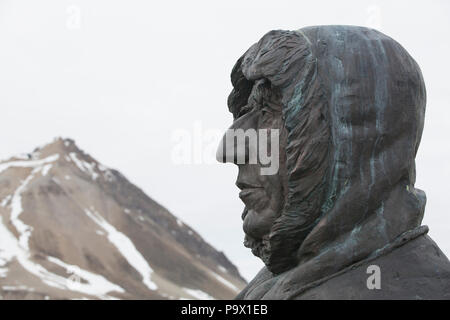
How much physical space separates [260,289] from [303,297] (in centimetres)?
47

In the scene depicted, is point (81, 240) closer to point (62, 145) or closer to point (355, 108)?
point (62, 145)

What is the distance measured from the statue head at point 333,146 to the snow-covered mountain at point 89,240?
4834 centimetres

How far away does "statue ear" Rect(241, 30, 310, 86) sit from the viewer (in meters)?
4.93

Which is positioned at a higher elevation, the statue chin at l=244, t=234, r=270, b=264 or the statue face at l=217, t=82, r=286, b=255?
the statue face at l=217, t=82, r=286, b=255

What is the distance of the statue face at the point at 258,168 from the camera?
4992 millimetres

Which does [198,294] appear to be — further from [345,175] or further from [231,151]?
[345,175]

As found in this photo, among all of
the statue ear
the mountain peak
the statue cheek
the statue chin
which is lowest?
the mountain peak

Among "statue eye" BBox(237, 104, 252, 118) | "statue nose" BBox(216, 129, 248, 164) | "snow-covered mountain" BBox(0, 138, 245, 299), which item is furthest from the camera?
"snow-covered mountain" BBox(0, 138, 245, 299)

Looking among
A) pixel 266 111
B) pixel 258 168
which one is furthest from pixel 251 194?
pixel 266 111

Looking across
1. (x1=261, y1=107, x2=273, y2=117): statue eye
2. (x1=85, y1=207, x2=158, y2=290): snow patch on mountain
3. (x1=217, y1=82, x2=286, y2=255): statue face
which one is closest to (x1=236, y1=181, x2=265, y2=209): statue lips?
(x1=217, y1=82, x2=286, y2=255): statue face

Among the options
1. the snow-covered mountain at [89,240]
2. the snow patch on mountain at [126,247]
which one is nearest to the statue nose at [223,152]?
the snow-covered mountain at [89,240]

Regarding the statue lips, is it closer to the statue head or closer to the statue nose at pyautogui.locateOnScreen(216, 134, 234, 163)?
the statue head

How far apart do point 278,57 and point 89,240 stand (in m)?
60.8

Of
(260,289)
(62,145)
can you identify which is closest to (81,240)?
(62,145)
